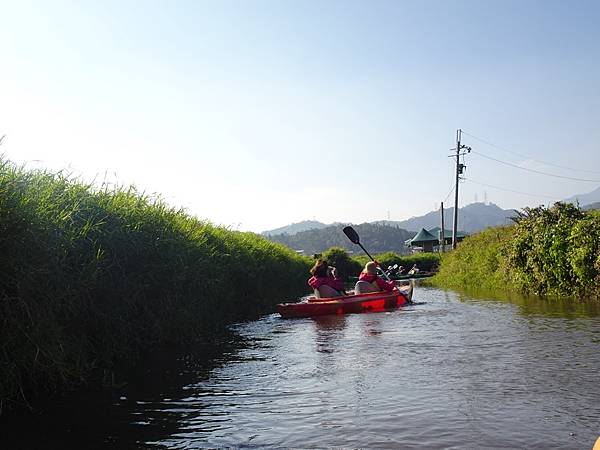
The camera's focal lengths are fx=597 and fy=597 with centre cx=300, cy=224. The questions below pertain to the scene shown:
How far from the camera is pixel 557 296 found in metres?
17.1

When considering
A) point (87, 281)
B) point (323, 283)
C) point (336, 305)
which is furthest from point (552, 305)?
point (87, 281)

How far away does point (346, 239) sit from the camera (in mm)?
139250

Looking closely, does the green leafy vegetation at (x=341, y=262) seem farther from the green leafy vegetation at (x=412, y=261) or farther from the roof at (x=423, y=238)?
the roof at (x=423, y=238)

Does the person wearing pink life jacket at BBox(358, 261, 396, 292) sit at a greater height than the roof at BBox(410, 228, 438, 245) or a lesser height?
lesser

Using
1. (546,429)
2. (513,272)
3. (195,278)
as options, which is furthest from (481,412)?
(513,272)

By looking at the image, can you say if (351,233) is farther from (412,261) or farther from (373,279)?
(412,261)

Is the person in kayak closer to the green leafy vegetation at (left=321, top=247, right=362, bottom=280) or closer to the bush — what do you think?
the green leafy vegetation at (left=321, top=247, right=362, bottom=280)

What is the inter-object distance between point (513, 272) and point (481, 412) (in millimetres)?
15656

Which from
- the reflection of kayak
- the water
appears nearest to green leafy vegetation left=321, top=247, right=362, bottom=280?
the reflection of kayak

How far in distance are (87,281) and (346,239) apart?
133 meters

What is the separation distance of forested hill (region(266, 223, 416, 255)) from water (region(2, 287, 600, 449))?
4672 inches

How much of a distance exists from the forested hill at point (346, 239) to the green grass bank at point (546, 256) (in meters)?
105

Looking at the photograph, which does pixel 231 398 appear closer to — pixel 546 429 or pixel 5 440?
pixel 5 440

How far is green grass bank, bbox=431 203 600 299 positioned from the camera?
1572 cm
